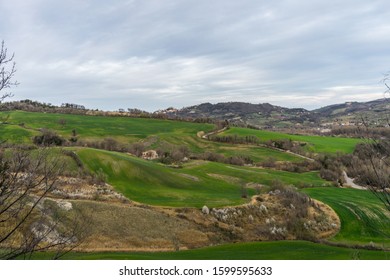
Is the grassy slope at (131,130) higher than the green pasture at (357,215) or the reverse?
higher

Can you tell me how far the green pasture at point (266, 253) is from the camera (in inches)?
979

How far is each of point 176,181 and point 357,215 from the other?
24.6m

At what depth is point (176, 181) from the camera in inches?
1998

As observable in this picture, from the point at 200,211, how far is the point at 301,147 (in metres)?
67.9

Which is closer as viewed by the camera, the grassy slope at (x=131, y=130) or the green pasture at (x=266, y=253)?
the green pasture at (x=266, y=253)

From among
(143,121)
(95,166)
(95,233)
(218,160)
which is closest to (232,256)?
(95,233)

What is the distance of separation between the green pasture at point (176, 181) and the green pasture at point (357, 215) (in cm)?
740

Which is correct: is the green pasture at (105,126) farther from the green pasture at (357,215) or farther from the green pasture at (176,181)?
the green pasture at (357,215)

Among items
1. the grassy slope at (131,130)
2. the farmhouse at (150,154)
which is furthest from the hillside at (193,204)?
the grassy slope at (131,130)

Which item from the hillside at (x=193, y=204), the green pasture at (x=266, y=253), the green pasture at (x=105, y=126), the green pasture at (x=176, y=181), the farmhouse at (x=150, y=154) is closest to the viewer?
the green pasture at (x=266, y=253)

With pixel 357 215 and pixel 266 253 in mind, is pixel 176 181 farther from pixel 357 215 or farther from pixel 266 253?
pixel 266 253

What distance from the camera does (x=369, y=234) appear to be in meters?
39.1

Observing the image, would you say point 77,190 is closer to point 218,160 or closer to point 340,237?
point 340,237
